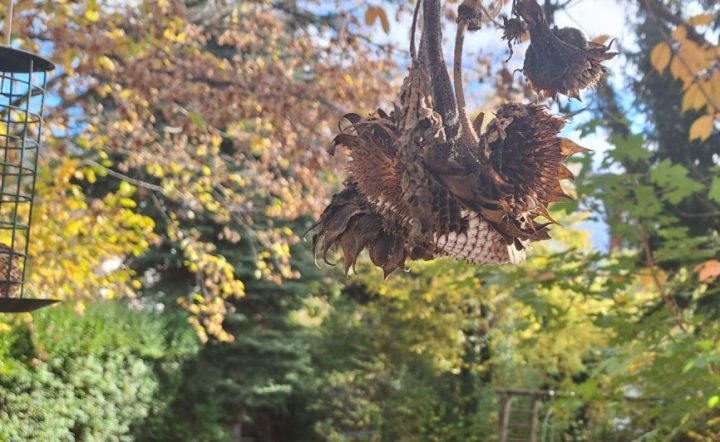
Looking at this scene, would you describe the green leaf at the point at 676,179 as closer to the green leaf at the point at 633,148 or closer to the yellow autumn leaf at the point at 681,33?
the green leaf at the point at 633,148

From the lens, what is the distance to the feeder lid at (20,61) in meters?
1.73

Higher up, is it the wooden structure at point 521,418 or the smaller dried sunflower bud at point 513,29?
the smaller dried sunflower bud at point 513,29

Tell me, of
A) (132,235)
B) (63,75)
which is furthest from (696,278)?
(63,75)

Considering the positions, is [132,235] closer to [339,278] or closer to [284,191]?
[284,191]

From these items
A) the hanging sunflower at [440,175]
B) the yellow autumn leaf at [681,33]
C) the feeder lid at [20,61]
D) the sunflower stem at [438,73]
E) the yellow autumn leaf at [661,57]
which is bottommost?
the hanging sunflower at [440,175]

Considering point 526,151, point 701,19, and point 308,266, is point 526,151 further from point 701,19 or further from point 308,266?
point 308,266

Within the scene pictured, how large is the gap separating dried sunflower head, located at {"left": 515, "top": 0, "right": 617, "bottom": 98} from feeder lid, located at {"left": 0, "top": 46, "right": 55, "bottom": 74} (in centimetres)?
136

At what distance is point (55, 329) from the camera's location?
4.91 m

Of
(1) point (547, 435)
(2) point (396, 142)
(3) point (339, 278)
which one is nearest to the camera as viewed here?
(2) point (396, 142)

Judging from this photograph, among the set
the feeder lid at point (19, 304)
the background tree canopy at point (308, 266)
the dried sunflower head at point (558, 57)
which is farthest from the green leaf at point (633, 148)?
the dried sunflower head at point (558, 57)

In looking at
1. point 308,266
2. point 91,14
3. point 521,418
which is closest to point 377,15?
point 91,14

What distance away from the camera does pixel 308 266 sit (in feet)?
29.7

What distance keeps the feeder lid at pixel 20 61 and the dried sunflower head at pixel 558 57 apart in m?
1.36

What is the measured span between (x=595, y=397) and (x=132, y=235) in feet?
8.63
